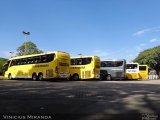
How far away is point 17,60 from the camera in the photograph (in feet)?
107

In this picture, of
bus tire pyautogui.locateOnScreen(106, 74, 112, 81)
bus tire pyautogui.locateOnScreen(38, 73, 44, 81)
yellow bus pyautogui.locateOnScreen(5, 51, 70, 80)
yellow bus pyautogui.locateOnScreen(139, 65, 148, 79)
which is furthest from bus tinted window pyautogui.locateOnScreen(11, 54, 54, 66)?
yellow bus pyautogui.locateOnScreen(139, 65, 148, 79)

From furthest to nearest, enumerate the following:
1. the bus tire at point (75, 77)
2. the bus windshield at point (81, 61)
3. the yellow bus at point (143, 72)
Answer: the yellow bus at point (143, 72) < the bus tire at point (75, 77) < the bus windshield at point (81, 61)

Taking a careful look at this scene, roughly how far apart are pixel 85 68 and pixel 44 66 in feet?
16.5

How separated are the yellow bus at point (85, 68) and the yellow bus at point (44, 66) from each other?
2.92 meters

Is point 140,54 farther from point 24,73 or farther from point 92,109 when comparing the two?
point 92,109

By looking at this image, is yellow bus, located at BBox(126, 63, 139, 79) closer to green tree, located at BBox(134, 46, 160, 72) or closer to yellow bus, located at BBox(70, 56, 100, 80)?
yellow bus, located at BBox(70, 56, 100, 80)

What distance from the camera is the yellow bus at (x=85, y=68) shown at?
30.7 meters

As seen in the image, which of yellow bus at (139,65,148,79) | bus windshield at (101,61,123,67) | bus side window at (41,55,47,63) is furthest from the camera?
yellow bus at (139,65,148,79)

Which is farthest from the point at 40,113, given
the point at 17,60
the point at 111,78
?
the point at 111,78

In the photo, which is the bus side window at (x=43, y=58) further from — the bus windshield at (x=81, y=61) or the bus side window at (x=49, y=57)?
the bus windshield at (x=81, y=61)

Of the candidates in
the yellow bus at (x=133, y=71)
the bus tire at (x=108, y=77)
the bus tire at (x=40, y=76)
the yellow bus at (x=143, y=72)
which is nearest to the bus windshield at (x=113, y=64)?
the bus tire at (x=108, y=77)

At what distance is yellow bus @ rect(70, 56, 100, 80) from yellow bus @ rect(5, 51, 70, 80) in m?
2.92

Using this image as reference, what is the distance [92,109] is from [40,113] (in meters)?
1.52

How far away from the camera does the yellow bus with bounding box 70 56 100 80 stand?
30734 millimetres
